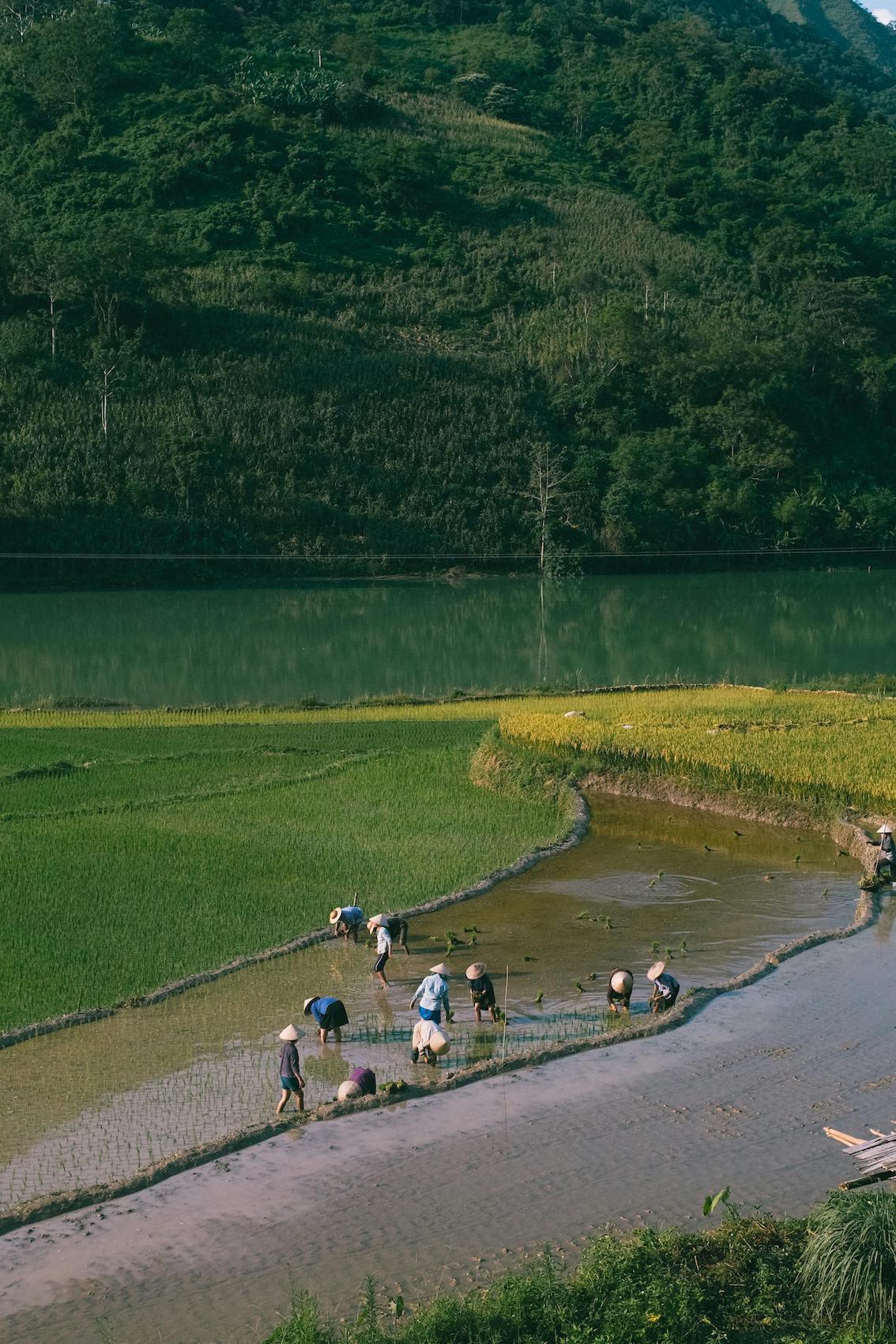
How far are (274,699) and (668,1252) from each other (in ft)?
112

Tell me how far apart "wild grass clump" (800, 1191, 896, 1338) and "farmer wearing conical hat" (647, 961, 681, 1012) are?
6424 millimetres

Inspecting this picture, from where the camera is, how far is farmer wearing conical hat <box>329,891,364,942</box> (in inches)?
738

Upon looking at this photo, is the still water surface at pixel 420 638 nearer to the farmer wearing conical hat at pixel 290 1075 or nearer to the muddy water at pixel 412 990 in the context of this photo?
the muddy water at pixel 412 990

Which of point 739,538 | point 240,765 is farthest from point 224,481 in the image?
point 240,765

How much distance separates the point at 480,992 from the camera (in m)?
16.1

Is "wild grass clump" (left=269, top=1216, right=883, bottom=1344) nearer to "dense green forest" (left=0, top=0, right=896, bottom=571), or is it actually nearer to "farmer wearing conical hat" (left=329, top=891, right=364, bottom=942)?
"farmer wearing conical hat" (left=329, top=891, right=364, bottom=942)

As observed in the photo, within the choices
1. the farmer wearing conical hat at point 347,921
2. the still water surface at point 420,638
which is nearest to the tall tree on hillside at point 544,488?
the still water surface at point 420,638

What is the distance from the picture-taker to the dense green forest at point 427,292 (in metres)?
75.6

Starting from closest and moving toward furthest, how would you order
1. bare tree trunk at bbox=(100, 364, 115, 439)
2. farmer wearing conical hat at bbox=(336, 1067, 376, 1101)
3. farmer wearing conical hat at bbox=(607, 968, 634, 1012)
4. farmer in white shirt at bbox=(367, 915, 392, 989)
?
farmer wearing conical hat at bbox=(336, 1067, 376, 1101)
farmer wearing conical hat at bbox=(607, 968, 634, 1012)
farmer in white shirt at bbox=(367, 915, 392, 989)
bare tree trunk at bbox=(100, 364, 115, 439)

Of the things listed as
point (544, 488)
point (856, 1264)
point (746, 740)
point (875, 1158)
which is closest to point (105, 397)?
point (544, 488)

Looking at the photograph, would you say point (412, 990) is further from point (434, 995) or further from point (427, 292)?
point (427, 292)

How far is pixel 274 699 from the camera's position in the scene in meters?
43.4

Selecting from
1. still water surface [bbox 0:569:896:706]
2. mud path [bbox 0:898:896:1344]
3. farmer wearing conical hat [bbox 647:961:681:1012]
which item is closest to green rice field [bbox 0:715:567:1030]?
mud path [bbox 0:898:896:1344]

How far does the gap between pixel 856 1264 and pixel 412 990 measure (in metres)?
8.39
